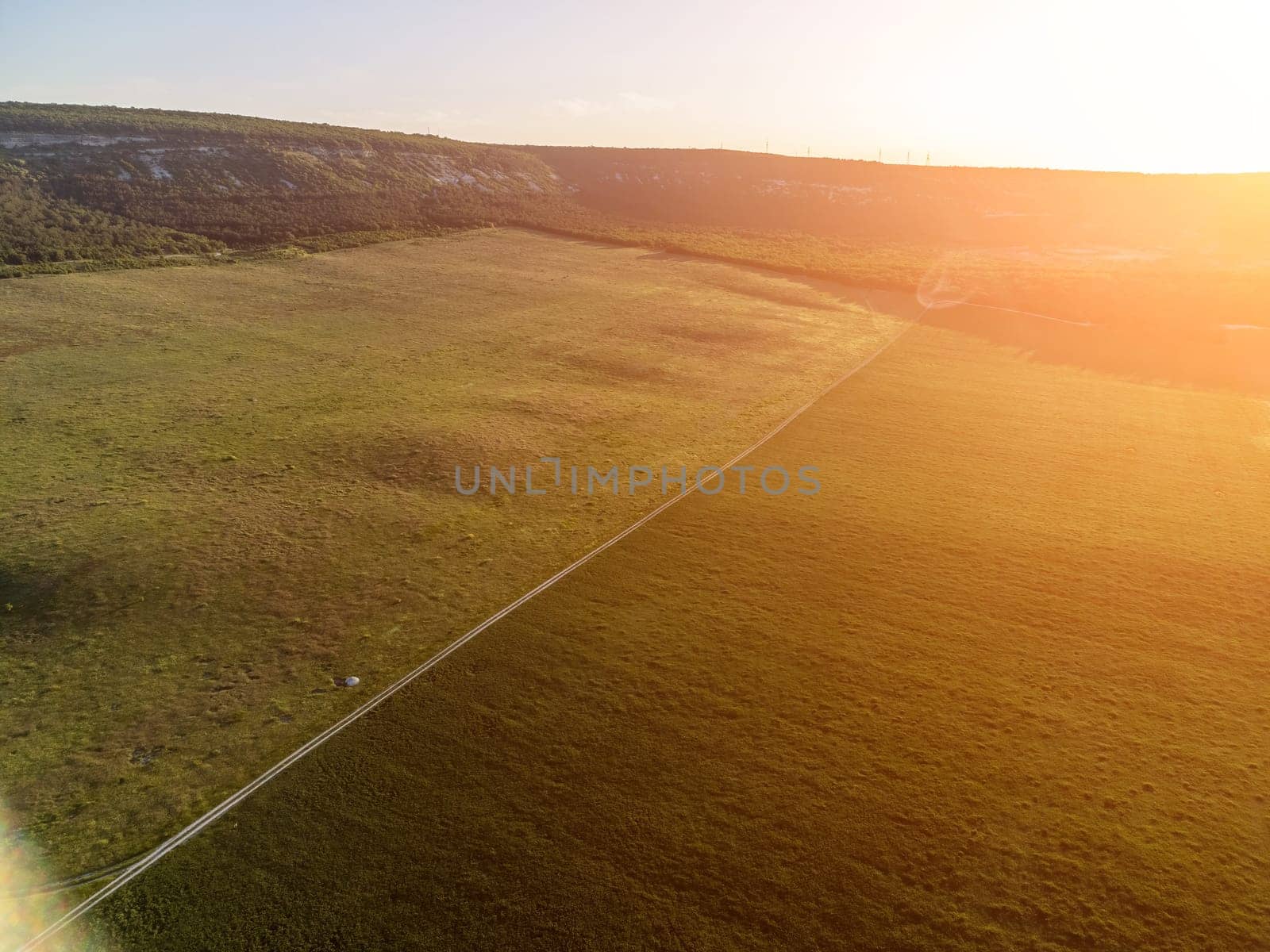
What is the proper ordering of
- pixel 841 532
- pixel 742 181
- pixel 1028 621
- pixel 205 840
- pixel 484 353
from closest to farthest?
pixel 205 840 → pixel 1028 621 → pixel 841 532 → pixel 484 353 → pixel 742 181

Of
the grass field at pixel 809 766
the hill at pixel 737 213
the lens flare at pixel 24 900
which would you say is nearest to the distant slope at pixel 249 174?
the hill at pixel 737 213

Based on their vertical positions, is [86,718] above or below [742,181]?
below

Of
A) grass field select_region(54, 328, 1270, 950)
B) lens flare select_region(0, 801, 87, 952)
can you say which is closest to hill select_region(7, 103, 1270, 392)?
grass field select_region(54, 328, 1270, 950)

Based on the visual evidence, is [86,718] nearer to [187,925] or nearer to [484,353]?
[187,925]

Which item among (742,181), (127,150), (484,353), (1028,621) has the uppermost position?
(742,181)

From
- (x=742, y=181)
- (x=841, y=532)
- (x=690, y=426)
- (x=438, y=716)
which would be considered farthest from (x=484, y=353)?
(x=742, y=181)

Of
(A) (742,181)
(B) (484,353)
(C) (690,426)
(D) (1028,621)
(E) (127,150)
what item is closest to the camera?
(D) (1028,621)
